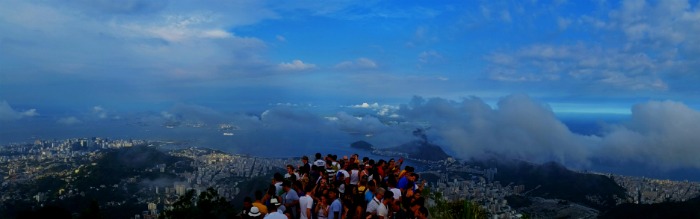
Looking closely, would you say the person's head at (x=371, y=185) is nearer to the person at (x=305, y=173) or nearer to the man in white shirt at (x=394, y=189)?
the man in white shirt at (x=394, y=189)

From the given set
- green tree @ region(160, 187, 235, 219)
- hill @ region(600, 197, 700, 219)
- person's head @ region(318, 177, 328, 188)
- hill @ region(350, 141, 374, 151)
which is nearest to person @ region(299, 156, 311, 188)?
person's head @ region(318, 177, 328, 188)

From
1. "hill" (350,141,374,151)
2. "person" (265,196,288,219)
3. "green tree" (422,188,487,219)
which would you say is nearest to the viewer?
"person" (265,196,288,219)

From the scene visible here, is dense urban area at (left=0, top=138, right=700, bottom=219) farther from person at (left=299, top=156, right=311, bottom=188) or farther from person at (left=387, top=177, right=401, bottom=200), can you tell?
person at (left=387, top=177, right=401, bottom=200)

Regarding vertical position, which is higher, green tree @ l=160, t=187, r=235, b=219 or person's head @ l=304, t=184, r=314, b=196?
person's head @ l=304, t=184, r=314, b=196

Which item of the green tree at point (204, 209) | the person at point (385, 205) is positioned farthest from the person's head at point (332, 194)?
the green tree at point (204, 209)

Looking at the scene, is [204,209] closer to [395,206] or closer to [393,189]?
[393,189]

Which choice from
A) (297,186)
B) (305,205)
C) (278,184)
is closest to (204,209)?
(278,184)

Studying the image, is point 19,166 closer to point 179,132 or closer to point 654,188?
point 179,132

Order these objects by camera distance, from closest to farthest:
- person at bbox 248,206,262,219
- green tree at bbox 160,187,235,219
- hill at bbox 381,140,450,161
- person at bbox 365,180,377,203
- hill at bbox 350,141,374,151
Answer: person at bbox 248,206,262,219 → person at bbox 365,180,377,203 → green tree at bbox 160,187,235,219 → hill at bbox 381,140,450,161 → hill at bbox 350,141,374,151
